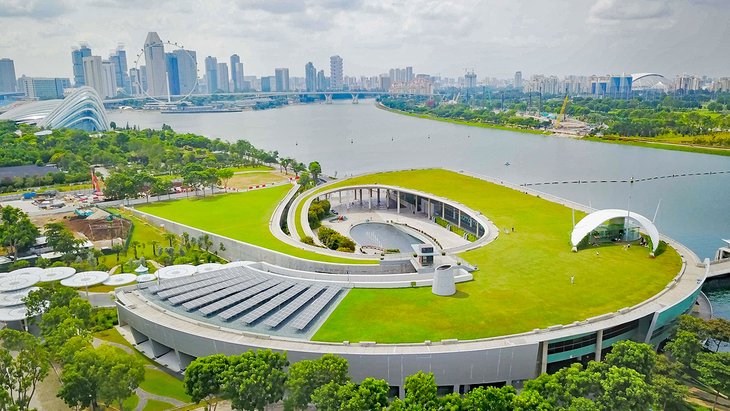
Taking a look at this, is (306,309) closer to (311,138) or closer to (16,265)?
(16,265)

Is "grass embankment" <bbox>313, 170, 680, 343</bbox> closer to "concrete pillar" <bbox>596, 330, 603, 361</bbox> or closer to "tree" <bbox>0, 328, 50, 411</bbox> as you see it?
"concrete pillar" <bbox>596, 330, 603, 361</bbox>

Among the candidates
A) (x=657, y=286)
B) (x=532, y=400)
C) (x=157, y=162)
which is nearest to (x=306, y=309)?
Result: (x=532, y=400)

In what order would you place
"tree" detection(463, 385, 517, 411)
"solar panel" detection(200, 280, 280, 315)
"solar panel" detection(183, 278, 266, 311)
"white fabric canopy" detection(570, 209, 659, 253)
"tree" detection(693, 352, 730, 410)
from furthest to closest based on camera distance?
1. "white fabric canopy" detection(570, 209, 659, 253)
2. "solar panel" detection(183, 278, 266, 311)
3. "solar panel" detection(200, 280, 280, 315)
4. "tree" detection(693, 352, 730, 410)
5. "tree" detection(463, 385, 517, 411)

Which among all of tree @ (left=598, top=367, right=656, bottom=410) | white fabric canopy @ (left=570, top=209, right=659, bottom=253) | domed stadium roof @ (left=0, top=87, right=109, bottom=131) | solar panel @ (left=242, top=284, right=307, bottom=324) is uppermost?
domed stadium roof @ (left=0, top=87, right=109, bottom=131)

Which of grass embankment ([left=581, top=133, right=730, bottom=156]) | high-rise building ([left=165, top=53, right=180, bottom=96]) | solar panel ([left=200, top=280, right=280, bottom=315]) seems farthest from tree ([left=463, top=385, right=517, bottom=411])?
high-rise building ([left=165, top=53, right=180, bottom=96])

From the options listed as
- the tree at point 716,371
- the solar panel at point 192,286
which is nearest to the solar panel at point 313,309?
the solar panel at point 192,286
